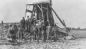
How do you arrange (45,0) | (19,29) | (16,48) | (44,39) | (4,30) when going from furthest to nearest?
(4,30)
(45,0)
(19,29)
(44,39)
(16,48)

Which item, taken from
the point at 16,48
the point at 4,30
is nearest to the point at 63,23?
the point at 4,30

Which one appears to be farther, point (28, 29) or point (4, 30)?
point (4, 30)

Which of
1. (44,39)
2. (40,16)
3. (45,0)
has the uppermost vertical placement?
(45,0)

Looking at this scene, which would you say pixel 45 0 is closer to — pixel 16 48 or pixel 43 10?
pixel 43 10

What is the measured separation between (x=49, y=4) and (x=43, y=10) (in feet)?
6.60

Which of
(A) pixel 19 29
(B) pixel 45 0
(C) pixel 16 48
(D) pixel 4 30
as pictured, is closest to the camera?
(C) pixel 16 48

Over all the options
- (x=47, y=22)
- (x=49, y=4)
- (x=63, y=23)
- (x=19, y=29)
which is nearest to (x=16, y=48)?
(x=19, y=29)

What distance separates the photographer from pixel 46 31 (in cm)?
4341

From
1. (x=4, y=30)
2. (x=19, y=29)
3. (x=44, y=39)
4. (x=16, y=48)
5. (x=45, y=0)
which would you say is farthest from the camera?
(x=4, y=30)

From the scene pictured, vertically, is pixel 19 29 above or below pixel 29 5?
Result: below

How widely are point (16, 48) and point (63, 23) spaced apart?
83.9 ft

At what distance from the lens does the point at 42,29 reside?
4269cm

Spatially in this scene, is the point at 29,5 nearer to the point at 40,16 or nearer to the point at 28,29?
the point at 40,16

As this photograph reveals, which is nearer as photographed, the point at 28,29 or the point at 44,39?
the point at 44,39
